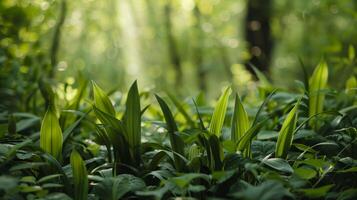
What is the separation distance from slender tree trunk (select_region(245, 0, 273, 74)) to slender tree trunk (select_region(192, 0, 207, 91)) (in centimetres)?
126

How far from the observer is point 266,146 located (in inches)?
56.5

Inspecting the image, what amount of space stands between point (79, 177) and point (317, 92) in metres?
1.02

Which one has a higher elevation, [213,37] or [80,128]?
[213,37]

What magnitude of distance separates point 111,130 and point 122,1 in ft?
21.7

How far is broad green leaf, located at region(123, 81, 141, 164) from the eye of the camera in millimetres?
1371

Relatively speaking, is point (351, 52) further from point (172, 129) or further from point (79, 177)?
point (79, 177)

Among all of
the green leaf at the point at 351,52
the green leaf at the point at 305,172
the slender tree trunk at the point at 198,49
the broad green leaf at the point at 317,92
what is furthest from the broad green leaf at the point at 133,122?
the slender tree trunk at the point at 198,49

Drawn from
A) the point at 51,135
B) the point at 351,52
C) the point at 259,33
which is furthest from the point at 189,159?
the point at 259,33

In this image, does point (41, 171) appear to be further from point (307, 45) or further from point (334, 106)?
point (307, 45)

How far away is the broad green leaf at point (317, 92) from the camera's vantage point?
1684 millimetres

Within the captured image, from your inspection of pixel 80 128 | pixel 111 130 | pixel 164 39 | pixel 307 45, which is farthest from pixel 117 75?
pixel 111 130

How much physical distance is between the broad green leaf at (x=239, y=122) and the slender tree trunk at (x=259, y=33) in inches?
166

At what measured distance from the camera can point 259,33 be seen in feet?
18.9

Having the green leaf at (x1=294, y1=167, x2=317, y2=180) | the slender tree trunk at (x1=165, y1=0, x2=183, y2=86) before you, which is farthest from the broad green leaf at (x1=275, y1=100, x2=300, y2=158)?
the slender tree trunk at (x1=165, y1=0, x2=183, y2=86)
